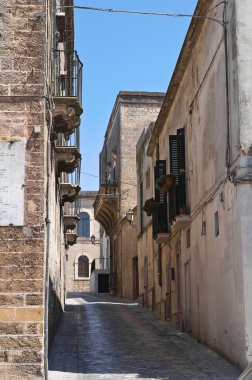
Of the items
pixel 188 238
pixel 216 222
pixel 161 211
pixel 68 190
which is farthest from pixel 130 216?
pixel 216 222

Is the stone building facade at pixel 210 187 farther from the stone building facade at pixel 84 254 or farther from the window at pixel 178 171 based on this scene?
the stone building facade at pixel 84 254

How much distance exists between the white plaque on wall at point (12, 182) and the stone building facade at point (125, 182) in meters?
22.5

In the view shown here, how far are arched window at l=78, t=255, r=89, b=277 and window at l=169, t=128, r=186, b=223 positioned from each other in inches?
A: 1545

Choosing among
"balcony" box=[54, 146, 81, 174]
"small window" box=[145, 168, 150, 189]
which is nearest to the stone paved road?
"balcony" box=[54, 146, 81, 174]

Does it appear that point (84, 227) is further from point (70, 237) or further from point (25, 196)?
point (25, 196)

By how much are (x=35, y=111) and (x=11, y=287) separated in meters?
2.84

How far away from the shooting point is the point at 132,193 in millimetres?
35531

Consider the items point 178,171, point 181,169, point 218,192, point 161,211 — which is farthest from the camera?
point 161,211

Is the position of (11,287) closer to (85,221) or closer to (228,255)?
(228,255)

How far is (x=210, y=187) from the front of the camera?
48.1 feet

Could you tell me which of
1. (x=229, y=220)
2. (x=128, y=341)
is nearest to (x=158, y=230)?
(x=128, y=341)

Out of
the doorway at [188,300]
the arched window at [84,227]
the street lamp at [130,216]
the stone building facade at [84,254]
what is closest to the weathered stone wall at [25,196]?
the doorway at [188,300]

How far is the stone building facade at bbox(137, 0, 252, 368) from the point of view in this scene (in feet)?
39.0

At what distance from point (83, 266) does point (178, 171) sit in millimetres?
40181
